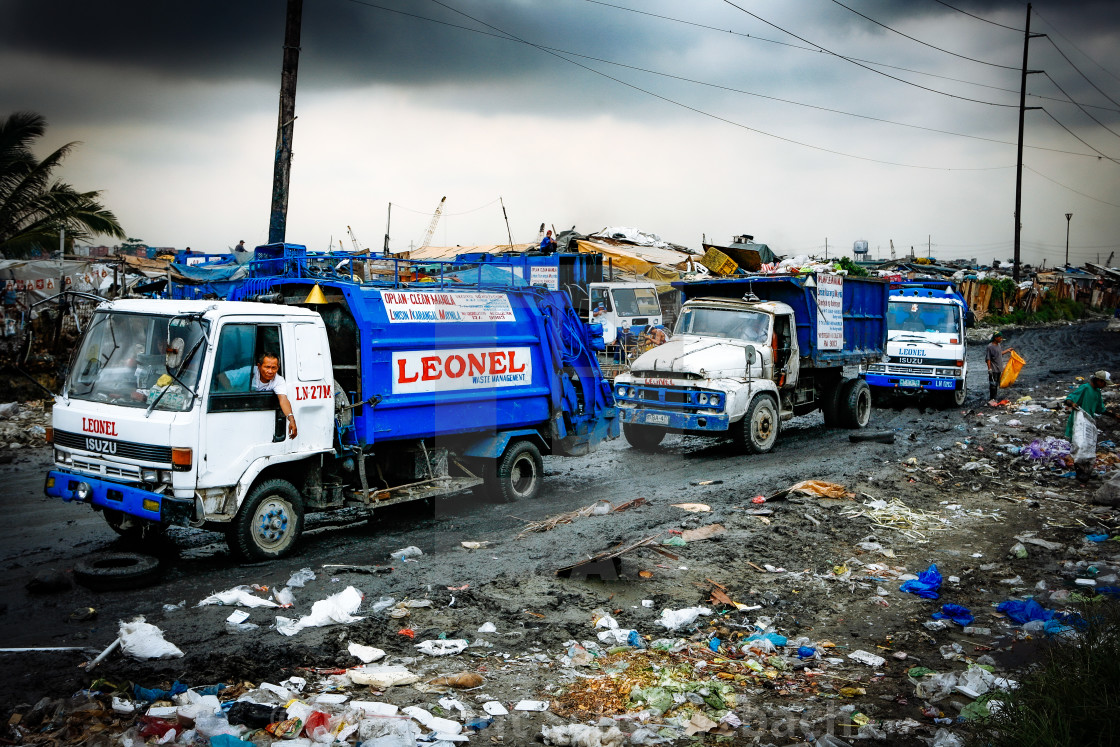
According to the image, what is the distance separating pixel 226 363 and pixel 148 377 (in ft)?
2.05

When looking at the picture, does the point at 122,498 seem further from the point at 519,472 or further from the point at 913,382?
the point at 913,382

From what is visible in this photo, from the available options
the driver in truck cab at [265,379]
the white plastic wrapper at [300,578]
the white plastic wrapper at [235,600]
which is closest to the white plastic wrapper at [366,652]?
the white plastic wrapper at [235,600]

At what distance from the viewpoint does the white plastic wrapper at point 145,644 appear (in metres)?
5.03

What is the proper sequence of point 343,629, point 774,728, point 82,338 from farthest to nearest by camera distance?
1. point 82,338
2. point 343,629
3. point 774,728

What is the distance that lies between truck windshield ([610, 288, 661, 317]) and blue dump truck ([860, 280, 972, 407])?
673cm

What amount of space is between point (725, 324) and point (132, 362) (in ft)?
29.0

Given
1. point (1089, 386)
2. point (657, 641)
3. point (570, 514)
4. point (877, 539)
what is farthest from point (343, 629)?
point (1089, 386)

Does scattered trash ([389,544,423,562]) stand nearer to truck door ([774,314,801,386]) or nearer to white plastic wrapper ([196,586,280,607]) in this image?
white plastic wrapper ([196,586,280,607])

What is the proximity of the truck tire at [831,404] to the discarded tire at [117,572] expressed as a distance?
39.3ft

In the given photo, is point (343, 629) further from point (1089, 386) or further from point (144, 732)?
point (1089, 386)

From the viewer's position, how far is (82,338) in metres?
7.18

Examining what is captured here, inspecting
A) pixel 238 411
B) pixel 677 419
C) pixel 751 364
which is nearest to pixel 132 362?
pixel 238 411

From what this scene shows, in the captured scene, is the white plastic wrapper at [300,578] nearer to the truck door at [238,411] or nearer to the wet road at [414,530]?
the wet road at [414,530]

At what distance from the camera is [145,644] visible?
5.08 m
